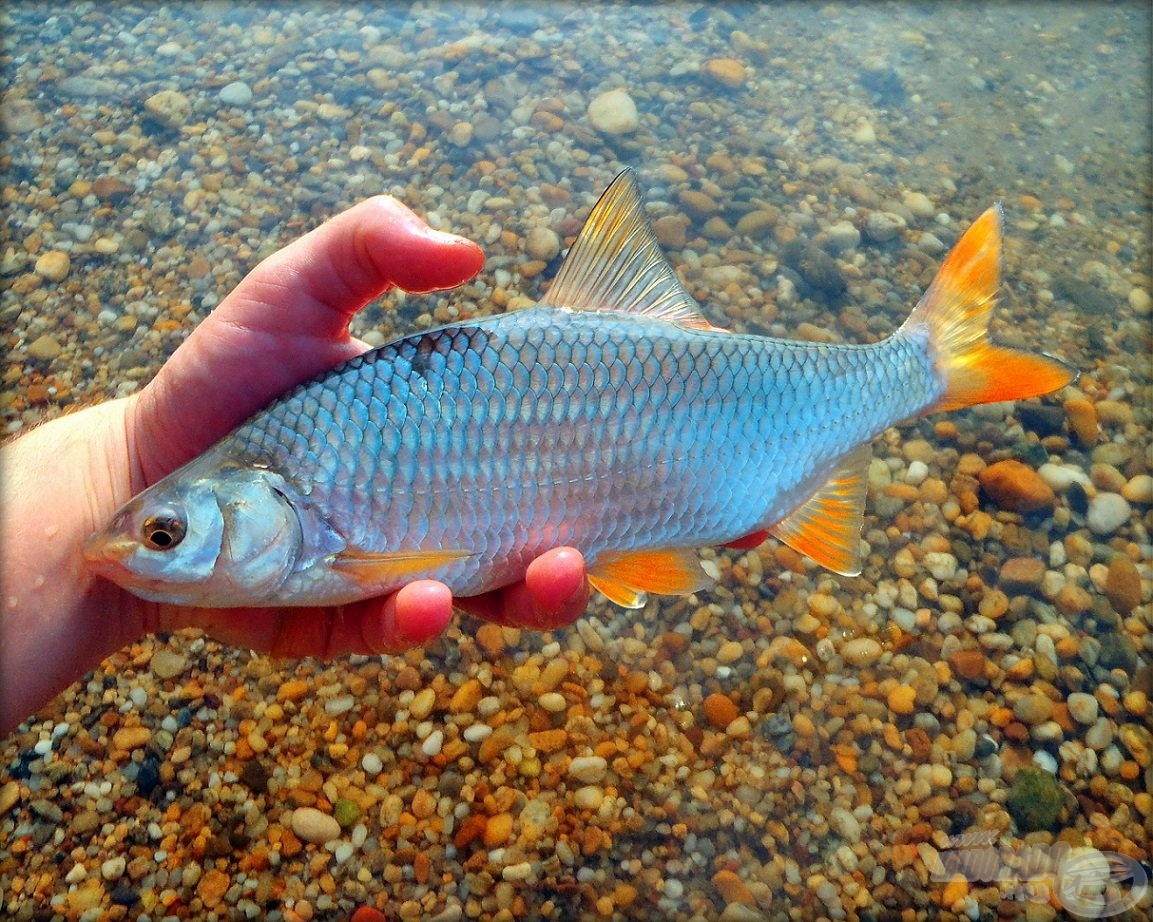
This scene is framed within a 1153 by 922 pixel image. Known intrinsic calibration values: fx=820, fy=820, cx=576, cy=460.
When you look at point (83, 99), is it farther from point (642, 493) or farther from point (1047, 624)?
point (1047, 624)

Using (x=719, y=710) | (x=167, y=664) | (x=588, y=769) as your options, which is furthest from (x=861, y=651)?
(x=167, y=664)

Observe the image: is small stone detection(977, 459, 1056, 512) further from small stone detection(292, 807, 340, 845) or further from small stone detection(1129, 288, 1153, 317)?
small stone detection(292, 807, 340, 845)

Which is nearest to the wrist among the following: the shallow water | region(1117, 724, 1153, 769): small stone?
the shallow water

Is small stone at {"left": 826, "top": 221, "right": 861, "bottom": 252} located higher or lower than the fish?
lower

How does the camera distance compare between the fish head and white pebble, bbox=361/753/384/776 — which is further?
white pebble, bbox=361/753/384/776

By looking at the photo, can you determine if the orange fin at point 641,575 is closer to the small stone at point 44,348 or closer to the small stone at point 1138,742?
the small stone at point 1138,742

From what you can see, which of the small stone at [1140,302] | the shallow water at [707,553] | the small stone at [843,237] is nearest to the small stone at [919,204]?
the shallow water at [707,553]

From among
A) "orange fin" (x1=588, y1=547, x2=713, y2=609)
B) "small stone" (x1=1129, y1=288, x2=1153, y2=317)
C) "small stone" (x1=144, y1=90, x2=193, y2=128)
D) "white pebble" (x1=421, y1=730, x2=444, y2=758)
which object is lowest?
"white pebble" (x1=421, y1=730, x2=444, y2=758)

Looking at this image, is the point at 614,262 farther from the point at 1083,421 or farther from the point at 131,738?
the point at 1083,421
